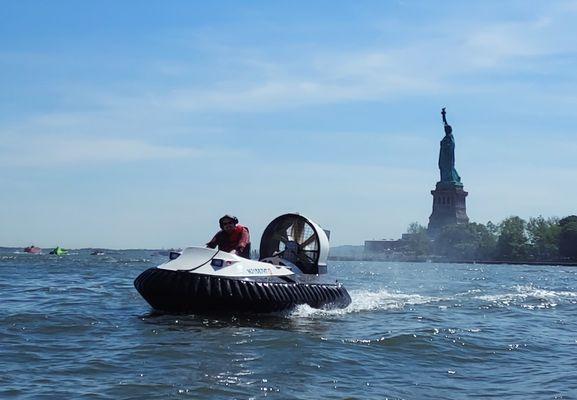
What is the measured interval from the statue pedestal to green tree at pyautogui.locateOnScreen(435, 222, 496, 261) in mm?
1657

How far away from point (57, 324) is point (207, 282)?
2428 millimetres

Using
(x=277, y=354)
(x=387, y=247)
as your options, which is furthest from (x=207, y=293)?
(x=387, y=247)

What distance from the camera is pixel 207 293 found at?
12305 mm

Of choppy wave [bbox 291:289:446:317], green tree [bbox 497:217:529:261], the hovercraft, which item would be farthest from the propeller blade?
green tree [bbox 497:217:529:261]

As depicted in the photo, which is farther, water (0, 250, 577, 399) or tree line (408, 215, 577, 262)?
tree line (408, 215, 577, 262)

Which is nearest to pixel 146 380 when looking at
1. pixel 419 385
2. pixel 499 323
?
pixel 419 385

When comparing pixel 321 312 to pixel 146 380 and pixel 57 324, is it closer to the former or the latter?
pixel 57 324

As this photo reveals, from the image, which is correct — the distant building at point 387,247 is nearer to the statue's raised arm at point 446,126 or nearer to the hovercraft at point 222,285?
the statue's raised arm at point 446,126

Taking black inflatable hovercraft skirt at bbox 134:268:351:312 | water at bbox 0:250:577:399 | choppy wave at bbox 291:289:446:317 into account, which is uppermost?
black inflatable hovercraft skirt at bbox 134:268:351:312

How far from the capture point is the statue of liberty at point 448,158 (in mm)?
104875

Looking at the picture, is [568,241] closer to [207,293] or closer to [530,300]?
[530,300]

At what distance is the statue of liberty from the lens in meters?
105

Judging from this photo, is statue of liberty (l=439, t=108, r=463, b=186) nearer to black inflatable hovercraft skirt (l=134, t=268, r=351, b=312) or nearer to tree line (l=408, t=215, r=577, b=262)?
tree line (l=408, t=215, r=577, b=262)

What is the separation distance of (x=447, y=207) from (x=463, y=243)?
22.3 ft
